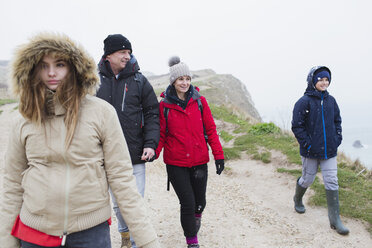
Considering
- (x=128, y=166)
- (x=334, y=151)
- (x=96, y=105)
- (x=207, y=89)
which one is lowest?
(x=207, y=89)

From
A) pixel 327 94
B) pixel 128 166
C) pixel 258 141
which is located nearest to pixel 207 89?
pixel 258 141

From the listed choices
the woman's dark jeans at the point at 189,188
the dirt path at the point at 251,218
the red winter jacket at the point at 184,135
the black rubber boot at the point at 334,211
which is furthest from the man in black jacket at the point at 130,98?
the black rubber boot at the point at 334,211

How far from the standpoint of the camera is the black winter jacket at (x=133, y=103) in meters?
3.25

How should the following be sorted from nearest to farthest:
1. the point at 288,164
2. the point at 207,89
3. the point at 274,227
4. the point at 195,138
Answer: the point at 195,138, the point at 274,227, the point at 288,164, the point at 207,89

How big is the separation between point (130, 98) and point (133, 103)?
65mm

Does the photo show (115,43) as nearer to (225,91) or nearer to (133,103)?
(133,103)

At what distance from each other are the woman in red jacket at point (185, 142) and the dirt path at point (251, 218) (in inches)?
36.9

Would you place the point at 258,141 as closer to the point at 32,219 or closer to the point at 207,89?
the point at 32,219

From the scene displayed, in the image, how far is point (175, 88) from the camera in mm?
3875

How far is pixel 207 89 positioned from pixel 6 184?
20.5 m

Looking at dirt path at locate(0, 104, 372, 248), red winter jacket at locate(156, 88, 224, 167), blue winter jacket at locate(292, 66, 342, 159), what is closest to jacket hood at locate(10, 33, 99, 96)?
red winter jacket at locate(156, 88, 224, 167)

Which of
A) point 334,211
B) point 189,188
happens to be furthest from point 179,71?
point 334,211

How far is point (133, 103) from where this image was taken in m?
3.29

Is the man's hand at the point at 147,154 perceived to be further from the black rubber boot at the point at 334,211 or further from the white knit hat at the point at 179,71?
the black rubber boot at the point at 334,211
